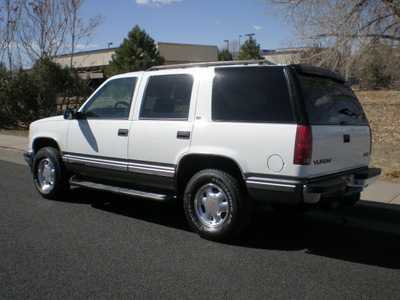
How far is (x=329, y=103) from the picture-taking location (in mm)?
4508

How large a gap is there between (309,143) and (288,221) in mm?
1880

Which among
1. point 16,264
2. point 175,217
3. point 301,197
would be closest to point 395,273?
point 301,197

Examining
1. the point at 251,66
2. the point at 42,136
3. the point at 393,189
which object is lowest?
the point at 393,189

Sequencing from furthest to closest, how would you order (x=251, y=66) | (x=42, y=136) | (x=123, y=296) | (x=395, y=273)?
(x=42, y=136) → (x=251, y=66) → (x=395, y=273) → (x=123, y=296)

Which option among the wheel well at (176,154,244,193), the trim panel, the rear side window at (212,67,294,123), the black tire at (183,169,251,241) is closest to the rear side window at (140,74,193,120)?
the rear side window at (212,67,294,123)

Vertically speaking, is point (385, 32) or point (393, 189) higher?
point (385, 32)

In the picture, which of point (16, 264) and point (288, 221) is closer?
point (16, 264)

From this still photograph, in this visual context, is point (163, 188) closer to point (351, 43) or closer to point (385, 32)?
point (351, 43)

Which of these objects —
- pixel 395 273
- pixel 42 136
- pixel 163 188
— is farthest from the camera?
pixel 42 136

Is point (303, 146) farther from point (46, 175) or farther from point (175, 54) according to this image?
point (175, 54)

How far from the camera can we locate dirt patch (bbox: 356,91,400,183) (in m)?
7.90

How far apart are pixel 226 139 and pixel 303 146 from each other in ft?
2.81

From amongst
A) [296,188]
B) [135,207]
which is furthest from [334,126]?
[135,207]

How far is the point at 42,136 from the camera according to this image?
6.41 m
